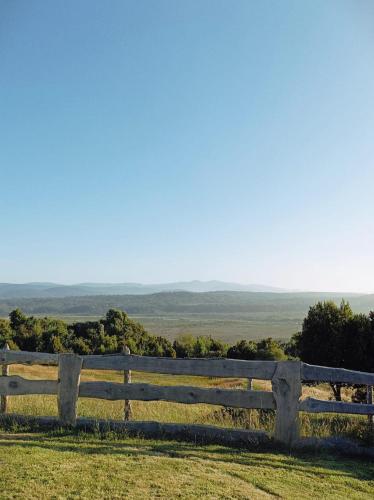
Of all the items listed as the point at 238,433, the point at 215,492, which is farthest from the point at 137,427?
the point at 215,492

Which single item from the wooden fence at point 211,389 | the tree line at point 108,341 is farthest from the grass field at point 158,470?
the tree line at point 108,341

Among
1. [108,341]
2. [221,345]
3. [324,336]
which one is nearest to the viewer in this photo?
[324,336]

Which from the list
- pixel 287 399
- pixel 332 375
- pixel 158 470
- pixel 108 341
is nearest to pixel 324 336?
pixel 332 375

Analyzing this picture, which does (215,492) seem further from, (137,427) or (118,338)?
(118,338)

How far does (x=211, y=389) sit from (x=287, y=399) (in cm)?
131

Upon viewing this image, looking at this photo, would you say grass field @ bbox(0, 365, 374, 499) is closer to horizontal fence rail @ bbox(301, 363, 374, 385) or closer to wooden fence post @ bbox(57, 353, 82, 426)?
wooden fence post @ bbox(57, 353, 82, 426)

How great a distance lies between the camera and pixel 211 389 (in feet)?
26.4

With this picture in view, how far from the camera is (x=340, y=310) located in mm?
27688

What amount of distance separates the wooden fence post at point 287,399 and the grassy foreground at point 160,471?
527mm

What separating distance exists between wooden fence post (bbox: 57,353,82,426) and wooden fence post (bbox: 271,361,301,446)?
11.5 ft

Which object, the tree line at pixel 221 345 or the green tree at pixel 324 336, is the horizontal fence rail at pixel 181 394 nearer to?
the tree line at pixel 221 345

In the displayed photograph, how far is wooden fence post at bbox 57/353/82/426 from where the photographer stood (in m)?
8.14

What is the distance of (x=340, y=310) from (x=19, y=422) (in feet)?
75.5

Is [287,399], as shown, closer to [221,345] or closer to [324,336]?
[324,336]
